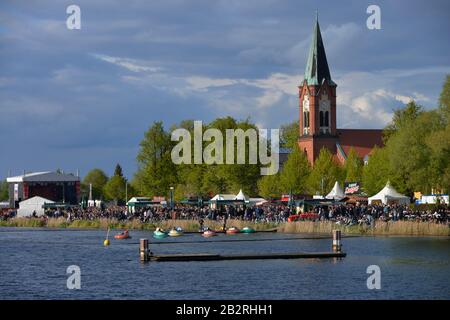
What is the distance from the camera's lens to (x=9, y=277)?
64.0 metres

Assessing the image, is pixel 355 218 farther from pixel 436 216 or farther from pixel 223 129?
pixel 223 129

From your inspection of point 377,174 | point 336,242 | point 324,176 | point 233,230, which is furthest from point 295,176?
point 336,242

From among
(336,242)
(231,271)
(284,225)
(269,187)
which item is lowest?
(231,271)

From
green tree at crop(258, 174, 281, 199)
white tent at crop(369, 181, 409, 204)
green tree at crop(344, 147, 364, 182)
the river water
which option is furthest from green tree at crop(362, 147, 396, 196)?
the river water

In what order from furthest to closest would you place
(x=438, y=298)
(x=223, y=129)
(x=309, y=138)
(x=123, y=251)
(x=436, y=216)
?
1. (x=309, y=138)
2. (x=223, y=129)
3. (x=436, y=216)
4. (x=123, y=251)
5. (x=438, y=298)

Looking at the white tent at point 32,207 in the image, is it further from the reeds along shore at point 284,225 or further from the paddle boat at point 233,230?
the paddle boat at point 233,230

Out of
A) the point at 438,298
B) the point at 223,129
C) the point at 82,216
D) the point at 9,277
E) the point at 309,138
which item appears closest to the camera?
the point at 438,298

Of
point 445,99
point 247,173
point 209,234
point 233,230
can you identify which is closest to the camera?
point 209,234

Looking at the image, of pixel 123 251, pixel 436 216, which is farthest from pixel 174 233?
pixel 436 216

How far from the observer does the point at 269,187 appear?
149 meters

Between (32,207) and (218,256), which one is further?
(32,207)

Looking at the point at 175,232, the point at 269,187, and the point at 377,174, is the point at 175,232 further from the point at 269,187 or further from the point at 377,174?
the point at 269,187

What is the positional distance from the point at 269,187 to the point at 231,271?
8424 centimetres
